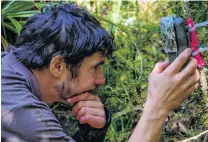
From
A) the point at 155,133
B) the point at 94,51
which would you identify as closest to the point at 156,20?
the point at 94,51

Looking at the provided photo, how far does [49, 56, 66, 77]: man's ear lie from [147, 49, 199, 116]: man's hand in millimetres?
595

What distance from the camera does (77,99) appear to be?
2438mm

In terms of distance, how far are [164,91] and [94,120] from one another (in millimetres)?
733

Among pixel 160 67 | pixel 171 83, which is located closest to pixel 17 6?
pixel 160 67

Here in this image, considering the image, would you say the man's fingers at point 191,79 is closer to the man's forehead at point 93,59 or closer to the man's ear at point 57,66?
the man's forehead at point 93,59

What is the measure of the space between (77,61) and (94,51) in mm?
102

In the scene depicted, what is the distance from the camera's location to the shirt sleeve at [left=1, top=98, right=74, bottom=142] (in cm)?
201

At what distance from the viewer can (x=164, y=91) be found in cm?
190

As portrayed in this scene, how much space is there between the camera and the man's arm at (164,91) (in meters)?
1.87

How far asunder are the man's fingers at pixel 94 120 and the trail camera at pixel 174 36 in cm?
68

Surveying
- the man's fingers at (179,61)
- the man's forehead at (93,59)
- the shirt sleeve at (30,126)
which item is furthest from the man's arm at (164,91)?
the man's forehead at (93,59)

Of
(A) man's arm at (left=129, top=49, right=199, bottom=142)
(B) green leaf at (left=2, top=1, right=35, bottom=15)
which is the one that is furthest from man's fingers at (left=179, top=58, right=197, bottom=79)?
(B) green leaf at (left=2, top=1, right=35, bottom=15)

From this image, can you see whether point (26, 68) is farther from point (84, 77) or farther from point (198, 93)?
point (198, 93)

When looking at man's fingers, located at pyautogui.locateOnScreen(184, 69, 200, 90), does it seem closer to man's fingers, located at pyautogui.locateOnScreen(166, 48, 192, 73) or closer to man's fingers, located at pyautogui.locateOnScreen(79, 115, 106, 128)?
man's fingers, located at pyautogui.locateOnScreen(166, 48, 192, 73)
